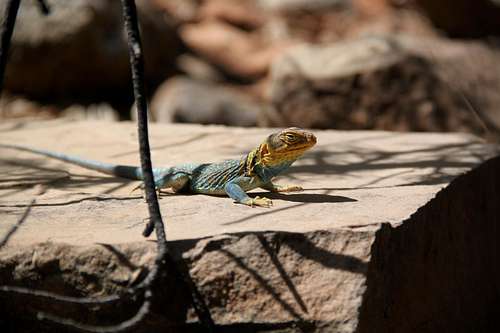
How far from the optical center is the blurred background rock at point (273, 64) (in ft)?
26.1

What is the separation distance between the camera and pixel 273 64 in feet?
30.3

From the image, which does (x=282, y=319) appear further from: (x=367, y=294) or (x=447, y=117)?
(x=447, y=117)

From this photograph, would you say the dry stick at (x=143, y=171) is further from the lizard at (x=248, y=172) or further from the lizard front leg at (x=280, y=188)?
the lizard front leg at (x=280, y=188)

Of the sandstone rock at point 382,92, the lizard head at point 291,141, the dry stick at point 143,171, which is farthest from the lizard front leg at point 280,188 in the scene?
the sandstone rock at point 382,92

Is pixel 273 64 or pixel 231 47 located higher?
pixel 231 47

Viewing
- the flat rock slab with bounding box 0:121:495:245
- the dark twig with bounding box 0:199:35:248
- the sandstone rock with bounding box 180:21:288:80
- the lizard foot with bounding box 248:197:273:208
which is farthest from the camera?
the sandstone rock with bounding box 180:21:288:80

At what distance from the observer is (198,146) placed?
215 inches

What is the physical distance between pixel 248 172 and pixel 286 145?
10.7 inches

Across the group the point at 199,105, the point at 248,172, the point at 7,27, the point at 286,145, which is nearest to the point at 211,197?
the point at 248,172

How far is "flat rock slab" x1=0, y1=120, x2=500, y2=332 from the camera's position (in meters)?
3.03

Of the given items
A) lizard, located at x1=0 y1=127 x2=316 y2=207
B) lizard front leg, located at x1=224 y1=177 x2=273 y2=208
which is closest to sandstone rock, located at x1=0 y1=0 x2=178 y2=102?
lizard, located at x1=0 y1=127 x2=316 y2=207

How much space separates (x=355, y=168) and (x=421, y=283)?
3.72 feet

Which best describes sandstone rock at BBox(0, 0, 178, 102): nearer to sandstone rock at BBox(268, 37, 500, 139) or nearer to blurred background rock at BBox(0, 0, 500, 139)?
blurred background rock at BBox(0, 0, 500, 139)

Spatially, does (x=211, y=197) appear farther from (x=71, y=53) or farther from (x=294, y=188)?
(x=71, y=53)
